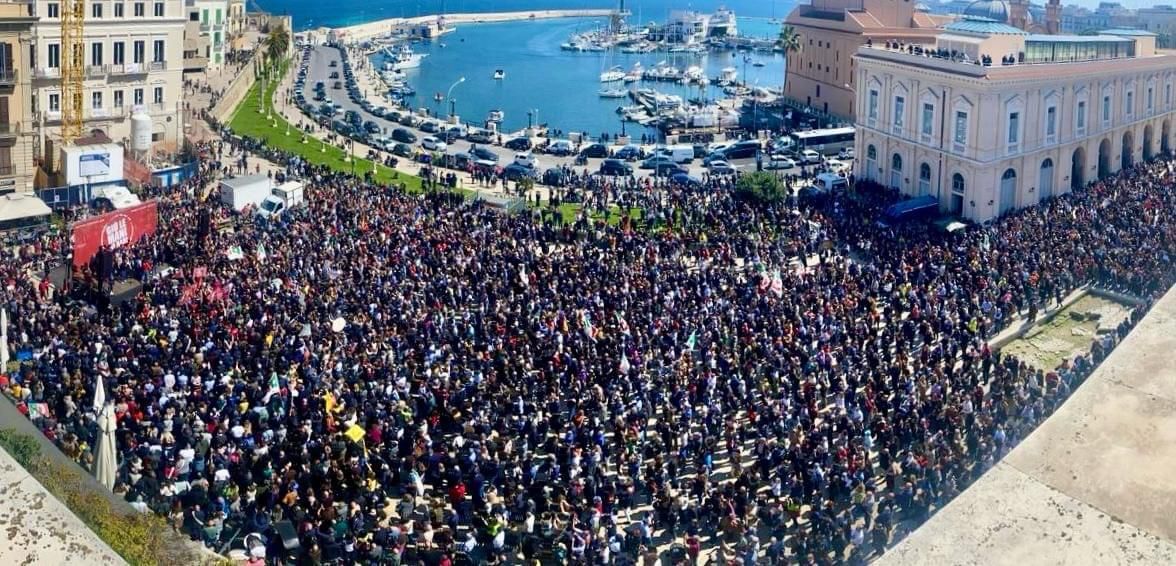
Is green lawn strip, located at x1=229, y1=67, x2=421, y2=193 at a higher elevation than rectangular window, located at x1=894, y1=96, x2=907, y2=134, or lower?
lower

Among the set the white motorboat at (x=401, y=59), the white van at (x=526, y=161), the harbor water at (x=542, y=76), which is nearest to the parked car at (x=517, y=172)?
the white van at (x=526, y=161)

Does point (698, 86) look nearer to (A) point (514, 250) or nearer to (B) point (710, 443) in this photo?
(A) point (514, 250)

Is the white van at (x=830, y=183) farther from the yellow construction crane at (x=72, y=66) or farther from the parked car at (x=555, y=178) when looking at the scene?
the yellow construction crane at (x=72, y=66)

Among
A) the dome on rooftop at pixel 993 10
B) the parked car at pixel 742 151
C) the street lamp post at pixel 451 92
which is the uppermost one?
the dome on rooftop at pixel 993 10

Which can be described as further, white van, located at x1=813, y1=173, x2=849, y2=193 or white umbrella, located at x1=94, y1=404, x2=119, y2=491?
white van, located at x1=813, y1=173, x2=849, y2=193

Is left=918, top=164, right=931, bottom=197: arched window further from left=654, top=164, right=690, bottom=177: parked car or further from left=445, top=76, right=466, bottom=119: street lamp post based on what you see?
left=445, top=76, right=466, bottom=119: street lamp post

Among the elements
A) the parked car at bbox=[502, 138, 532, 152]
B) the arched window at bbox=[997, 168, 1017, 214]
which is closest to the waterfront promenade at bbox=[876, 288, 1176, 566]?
the arched window at bbox=[997, 168, 1017, 214]
